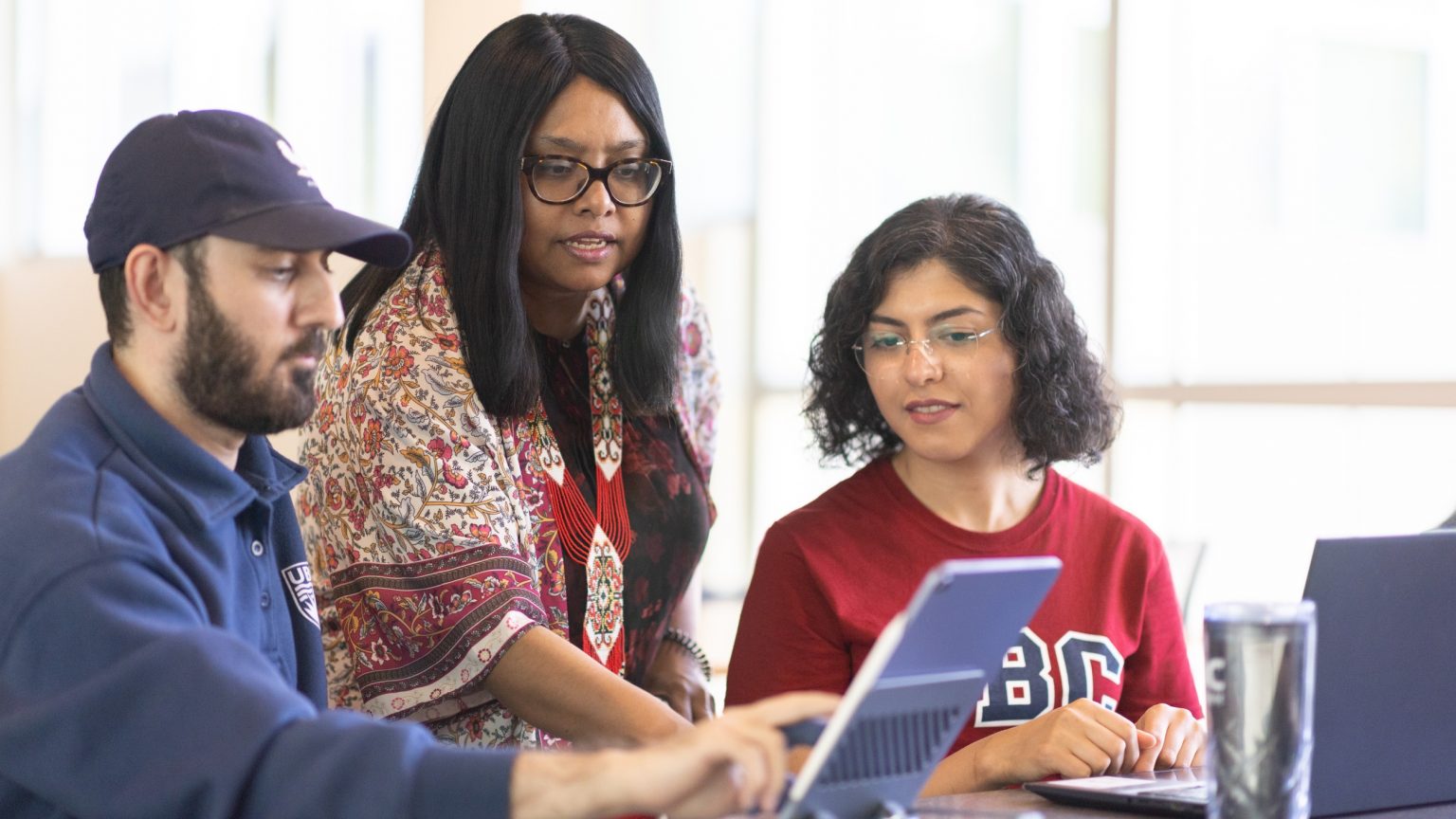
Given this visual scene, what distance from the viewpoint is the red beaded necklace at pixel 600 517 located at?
2107 mm

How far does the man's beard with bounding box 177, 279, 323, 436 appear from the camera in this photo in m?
1.32

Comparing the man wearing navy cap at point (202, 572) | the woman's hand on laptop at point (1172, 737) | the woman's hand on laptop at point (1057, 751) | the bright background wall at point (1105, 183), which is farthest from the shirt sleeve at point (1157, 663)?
the bright background wall at point (1105, 183)

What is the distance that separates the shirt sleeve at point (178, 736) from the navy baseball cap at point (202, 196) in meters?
0.30

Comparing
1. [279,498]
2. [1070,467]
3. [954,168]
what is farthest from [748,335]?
[279,498]

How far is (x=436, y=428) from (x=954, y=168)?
2710mm

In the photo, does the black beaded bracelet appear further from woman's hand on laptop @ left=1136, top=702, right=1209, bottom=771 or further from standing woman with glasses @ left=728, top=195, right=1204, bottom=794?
woman's hand on laptop @ left=1136, top=702, right=1209, bottom=771

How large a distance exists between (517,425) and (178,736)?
0.98 metres

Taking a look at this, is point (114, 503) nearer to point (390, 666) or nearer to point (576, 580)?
point (390, 666)

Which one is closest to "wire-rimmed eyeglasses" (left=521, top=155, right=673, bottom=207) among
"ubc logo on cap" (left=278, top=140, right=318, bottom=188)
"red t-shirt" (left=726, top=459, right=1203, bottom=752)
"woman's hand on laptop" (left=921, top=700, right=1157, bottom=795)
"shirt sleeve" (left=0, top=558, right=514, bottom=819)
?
"red t-shirt" (left=726, top=459, right=1203, bottom=752)

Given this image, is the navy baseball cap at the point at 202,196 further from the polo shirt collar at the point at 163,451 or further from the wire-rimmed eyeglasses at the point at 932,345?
the wire-rimmed eyeglasses at the point at 932,345

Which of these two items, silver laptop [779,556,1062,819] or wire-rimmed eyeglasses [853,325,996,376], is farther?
wire-rimmed eyeglasses [853,325,996,376]

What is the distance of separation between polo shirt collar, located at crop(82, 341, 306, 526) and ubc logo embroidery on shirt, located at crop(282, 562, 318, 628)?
0.56 feet

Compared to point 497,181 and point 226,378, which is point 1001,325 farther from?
point 226,378

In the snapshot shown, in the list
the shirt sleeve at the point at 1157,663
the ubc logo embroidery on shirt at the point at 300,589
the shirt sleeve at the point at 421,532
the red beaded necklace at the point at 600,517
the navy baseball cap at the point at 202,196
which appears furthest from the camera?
the red beaded necklace at the point at 600,517
